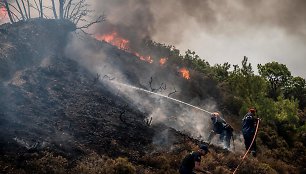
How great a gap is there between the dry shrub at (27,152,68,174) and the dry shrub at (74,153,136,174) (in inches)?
17.9

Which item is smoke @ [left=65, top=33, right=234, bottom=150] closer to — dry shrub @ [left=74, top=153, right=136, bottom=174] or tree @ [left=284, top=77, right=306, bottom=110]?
dry shrub @ [left=74, top=153, right=136, bottom=174]

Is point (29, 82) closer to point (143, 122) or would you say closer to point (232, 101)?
point (143, 122)

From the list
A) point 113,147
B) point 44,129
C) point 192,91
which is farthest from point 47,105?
point 192,91

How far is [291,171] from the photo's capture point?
18.5m

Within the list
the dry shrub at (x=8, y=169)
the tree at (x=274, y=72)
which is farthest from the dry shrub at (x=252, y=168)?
the tree at (x=274, y=72)

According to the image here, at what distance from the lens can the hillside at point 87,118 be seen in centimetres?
1174

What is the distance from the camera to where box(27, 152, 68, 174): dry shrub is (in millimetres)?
10308

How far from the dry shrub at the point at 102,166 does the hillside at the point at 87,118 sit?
33mm

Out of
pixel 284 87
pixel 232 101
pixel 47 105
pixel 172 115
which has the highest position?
pixel 284 87

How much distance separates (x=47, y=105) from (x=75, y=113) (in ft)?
4.12

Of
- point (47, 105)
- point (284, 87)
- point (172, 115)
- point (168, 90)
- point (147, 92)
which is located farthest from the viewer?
Result: point (284, 87)

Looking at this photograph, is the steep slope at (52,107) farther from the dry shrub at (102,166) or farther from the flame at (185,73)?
the flame at (185,73)

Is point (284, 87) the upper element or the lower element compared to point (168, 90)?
upper

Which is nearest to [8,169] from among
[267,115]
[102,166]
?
[102,166]
